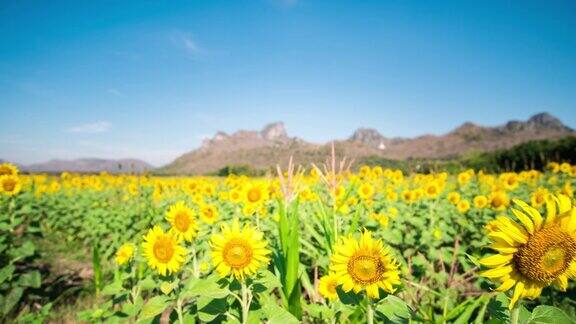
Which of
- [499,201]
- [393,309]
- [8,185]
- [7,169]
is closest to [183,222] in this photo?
[393,309]

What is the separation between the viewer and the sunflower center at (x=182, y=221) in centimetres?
282

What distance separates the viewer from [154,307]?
6.78 feet

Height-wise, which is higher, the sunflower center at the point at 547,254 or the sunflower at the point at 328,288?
the sunflower center at the point at 547,254

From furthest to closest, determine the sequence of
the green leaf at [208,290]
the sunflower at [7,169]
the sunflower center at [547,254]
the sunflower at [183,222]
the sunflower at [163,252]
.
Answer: the sunflower at [7,169], the sunflower at [183,222], the sunflower at [163,252], the green leaf at [208,290], the sunflower center at [547,254]

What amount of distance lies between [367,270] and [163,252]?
1.49 metres

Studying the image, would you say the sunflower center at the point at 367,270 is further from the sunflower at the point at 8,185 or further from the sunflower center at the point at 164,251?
the sunflower at the point at 8,185

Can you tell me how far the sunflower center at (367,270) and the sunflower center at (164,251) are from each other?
1354mm

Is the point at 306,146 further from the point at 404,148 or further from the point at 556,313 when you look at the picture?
the point at 404,148

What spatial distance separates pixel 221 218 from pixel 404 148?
3922 inches

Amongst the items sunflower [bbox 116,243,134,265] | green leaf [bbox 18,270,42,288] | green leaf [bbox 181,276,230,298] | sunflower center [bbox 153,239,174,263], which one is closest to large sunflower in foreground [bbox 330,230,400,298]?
green leaf [bbox 181,276,230,298]

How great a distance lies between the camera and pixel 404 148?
9862 cm

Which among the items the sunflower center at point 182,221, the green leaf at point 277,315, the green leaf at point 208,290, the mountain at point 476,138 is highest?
the mountain at point 476,138

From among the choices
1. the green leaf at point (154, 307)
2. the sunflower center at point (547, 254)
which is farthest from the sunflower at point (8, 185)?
the sunflower center at point (547, 254)

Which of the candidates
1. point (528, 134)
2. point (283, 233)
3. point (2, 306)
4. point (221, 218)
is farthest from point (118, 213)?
point (528, 134)
